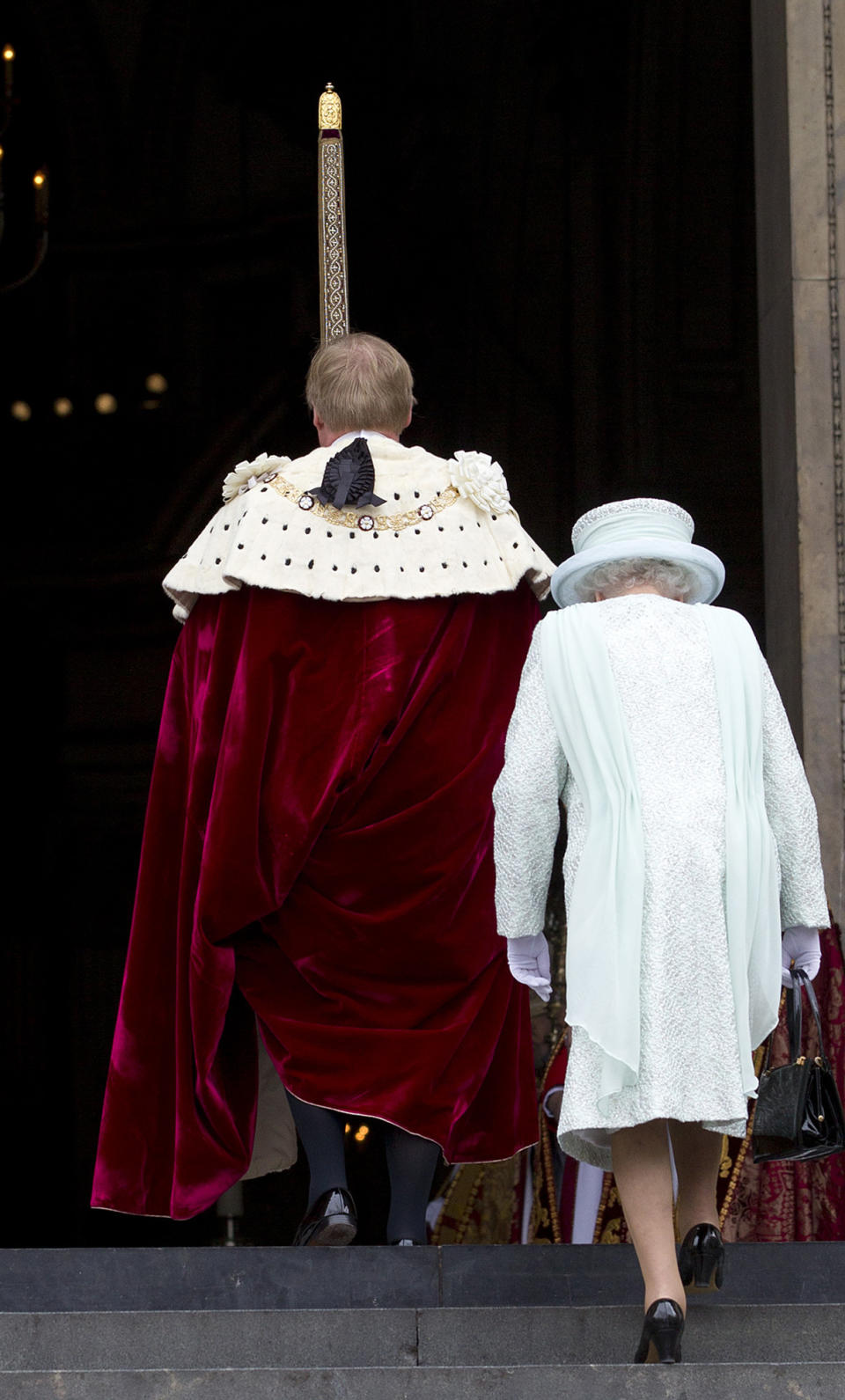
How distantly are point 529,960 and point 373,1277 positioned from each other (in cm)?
64

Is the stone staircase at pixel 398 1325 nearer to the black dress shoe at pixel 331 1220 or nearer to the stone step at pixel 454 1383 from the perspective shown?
the stone step at pixel 454 1383

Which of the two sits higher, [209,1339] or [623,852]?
[623,852]

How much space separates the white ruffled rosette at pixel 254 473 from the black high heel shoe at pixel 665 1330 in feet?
6.54

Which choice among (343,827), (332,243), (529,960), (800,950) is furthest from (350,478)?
(800,950)

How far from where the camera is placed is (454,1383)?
10.9 ft

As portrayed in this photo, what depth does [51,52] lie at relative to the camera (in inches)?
377

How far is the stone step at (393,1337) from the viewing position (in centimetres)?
365

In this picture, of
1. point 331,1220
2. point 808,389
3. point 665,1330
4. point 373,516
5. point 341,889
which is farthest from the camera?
point 808,389

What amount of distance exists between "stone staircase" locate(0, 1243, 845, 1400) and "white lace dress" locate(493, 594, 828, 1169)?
0.29m

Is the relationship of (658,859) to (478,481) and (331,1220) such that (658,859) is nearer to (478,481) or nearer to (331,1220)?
(331,1220)

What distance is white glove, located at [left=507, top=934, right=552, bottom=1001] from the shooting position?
385 cm

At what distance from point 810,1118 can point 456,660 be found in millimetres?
1183

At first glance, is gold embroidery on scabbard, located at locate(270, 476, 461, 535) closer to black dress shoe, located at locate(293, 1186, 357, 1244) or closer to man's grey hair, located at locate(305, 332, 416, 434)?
man's grey hair, located at locate(305, 332, 416, 434)

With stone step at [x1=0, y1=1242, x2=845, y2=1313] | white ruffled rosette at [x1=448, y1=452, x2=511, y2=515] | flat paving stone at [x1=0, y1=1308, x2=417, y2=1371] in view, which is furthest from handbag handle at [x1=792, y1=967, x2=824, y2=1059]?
white ruffled rosette at [x1=448, y1=452, x2=511, y2=515]
